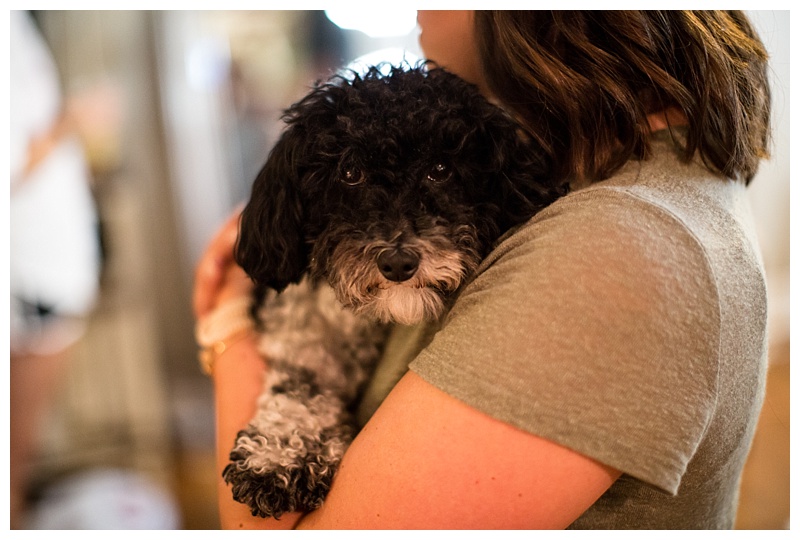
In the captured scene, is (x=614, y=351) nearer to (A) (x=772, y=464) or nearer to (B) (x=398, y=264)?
(B) (x=398, y=264)

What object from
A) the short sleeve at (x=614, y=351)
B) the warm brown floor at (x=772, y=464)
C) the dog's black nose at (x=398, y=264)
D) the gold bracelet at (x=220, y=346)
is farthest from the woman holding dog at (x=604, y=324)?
the gold bracelet at (x=220, y=346)

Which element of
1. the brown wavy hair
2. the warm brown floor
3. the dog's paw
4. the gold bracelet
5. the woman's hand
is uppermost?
the brown wavy hair

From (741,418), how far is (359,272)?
68 centimetres

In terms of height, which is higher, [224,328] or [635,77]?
[635,77]

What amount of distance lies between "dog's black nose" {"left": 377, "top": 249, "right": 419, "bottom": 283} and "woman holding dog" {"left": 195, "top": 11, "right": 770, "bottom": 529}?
Answer: 0.13m

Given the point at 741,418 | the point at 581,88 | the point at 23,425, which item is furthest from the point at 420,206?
the point at 23,425

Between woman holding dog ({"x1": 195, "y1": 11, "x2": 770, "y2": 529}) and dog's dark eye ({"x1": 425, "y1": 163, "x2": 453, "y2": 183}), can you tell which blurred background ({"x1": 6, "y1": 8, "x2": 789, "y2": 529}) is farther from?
woman holding dog ({"x1": 195, "y1": 11, "x2": 770, "y2": 529})

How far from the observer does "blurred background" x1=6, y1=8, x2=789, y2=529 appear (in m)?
2.91

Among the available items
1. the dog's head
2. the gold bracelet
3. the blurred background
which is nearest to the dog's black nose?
the dog's head

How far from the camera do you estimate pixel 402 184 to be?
1.16 meters

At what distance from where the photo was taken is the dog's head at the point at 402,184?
1.08m

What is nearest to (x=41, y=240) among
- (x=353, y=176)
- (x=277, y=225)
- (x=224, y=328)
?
(x=224, y=328)

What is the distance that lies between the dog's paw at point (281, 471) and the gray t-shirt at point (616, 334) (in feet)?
1.29

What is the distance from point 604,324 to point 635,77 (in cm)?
49
